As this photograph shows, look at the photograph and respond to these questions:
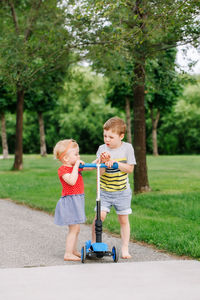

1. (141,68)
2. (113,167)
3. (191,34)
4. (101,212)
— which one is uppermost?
(191,34)

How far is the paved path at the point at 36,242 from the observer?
4.56m

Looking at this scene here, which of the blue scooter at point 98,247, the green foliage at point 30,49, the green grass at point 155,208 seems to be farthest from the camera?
the green foliage at point 30,49

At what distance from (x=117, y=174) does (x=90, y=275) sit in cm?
125

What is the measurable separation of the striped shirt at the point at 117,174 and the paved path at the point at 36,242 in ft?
2.70

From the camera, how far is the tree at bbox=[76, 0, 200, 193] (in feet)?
23.4

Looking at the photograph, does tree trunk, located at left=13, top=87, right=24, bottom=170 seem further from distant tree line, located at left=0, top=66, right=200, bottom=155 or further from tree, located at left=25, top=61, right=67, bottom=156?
distant tree line, located at left=0, top=66, right=200, bottom=155

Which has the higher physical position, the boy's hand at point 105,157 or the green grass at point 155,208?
the boy's hand at point 105,157

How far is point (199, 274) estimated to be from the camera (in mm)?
3900

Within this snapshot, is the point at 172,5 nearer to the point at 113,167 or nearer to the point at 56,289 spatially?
the point at 113,167

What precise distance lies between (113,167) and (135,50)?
5611mm

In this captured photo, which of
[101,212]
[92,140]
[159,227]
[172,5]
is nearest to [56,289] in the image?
[101,212]

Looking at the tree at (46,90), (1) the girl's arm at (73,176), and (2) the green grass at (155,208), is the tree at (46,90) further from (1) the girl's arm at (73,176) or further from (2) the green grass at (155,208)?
(1) the girl's arm at (73,176)

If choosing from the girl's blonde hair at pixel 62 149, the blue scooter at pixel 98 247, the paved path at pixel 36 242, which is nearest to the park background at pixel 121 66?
the paved path at pixel 36 242

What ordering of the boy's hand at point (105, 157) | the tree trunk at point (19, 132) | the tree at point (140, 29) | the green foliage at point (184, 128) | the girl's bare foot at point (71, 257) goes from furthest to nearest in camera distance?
the green foliage at point (184, 128), the tree trunk at point (19, 132), the tree at point (140, 29), the girl's bare foot at point (71, 257), the boy's hand at point (105, 157)
